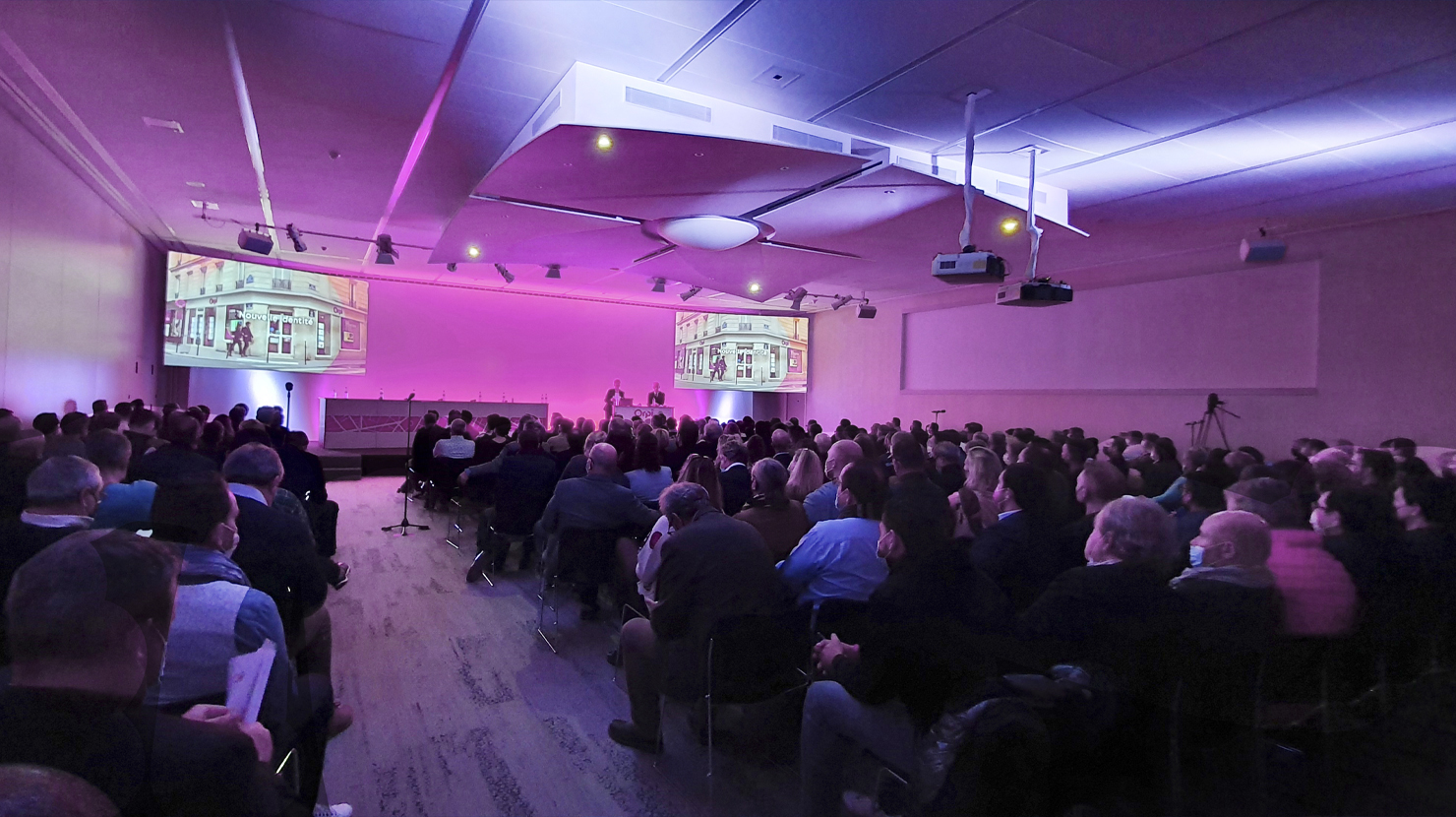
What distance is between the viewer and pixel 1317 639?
8.66 ft

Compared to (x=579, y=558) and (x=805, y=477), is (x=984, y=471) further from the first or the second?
(x=579, y=558)

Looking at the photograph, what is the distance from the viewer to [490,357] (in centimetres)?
1459

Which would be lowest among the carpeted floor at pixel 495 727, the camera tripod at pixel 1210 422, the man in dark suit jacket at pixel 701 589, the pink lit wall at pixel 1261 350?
the carpeted floor at pixel 495 727

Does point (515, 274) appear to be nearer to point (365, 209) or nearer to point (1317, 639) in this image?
point (365, 209)

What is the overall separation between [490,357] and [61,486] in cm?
1247

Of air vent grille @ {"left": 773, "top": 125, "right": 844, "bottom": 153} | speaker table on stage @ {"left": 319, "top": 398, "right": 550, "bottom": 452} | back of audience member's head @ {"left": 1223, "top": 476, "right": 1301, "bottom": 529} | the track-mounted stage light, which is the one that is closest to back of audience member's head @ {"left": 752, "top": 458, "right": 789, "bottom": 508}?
back of audience member's head @ {"left": 1223, "top": 476, "right": 1301, "bottom": 529}

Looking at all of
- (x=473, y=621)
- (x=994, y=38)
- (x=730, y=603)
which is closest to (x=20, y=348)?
(x=473, y=621)

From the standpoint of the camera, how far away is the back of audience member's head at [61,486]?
8.06 ft

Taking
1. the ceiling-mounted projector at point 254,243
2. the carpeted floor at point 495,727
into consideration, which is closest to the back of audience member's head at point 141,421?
the carpeted floor at point 495,727

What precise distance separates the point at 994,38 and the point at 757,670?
3848 millimetres

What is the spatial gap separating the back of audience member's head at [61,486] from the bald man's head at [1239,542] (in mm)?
4116

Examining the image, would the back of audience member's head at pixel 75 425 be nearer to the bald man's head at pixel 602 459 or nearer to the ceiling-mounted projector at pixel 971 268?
the bald man's head at pixel 602 459

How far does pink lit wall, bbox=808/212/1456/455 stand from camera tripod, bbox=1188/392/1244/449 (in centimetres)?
10

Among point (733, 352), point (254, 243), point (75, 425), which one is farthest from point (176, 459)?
point (733, 352)
